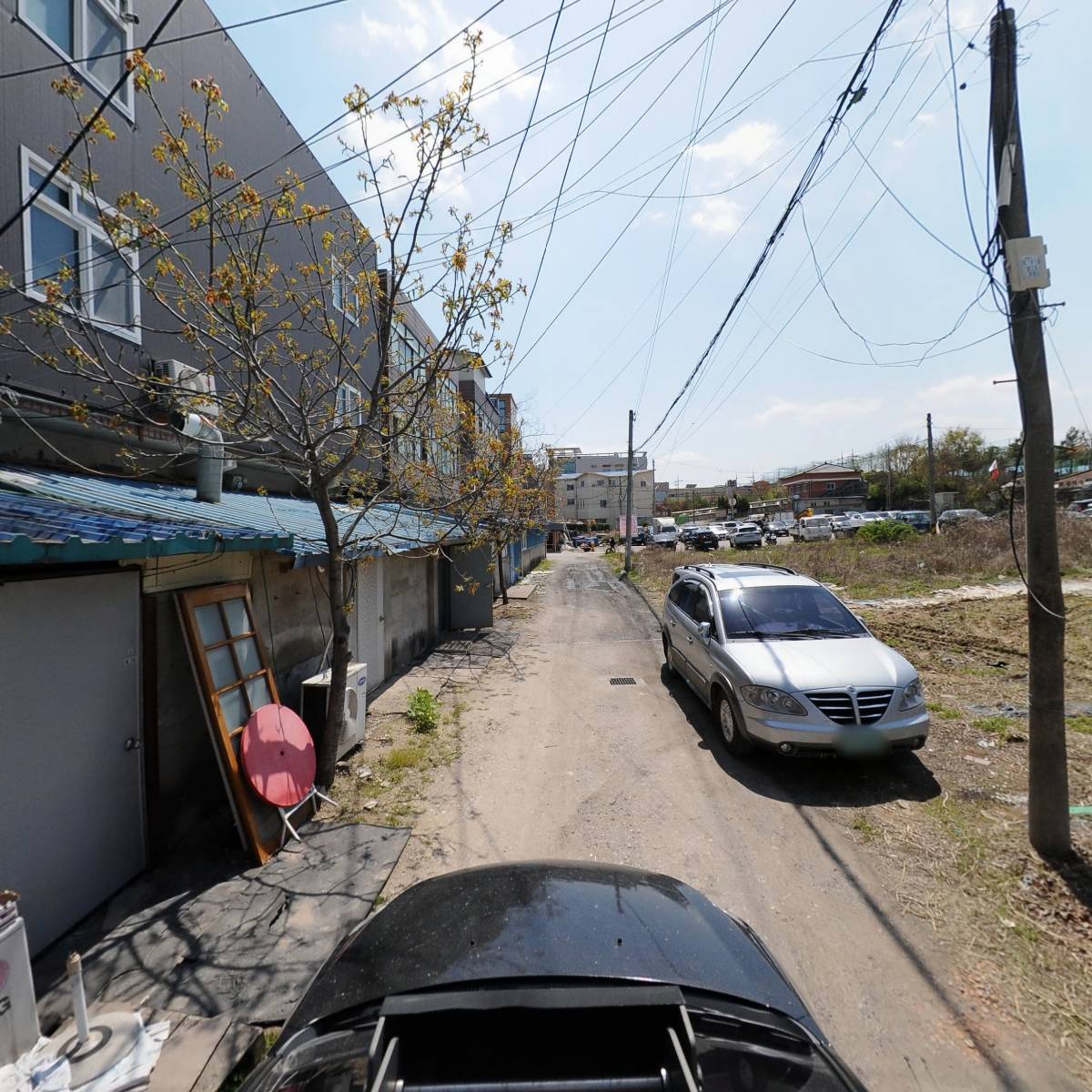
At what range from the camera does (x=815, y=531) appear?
37.9m

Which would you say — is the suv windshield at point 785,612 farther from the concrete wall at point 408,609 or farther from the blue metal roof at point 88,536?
the blue metal roof at point 88,536

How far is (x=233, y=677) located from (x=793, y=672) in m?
4.98

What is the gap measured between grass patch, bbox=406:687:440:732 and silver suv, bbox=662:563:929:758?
3.37 metres

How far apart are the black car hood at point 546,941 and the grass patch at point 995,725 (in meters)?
5.47

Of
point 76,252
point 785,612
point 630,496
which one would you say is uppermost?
point 76,252

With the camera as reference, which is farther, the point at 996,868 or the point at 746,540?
the point at 746,540

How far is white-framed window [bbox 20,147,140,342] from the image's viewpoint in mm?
5238

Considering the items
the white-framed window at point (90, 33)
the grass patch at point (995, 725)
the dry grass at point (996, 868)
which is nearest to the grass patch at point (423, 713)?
the dry grass at point (996, 868)

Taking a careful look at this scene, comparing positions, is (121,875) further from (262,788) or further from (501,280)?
(501,280)

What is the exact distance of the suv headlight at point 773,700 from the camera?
4.98m

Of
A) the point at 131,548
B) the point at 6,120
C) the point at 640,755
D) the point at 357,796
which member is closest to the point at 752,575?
the point at 640,755

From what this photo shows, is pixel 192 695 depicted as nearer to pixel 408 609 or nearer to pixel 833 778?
pixel 833 778

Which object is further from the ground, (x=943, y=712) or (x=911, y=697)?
(x=911, y=697)

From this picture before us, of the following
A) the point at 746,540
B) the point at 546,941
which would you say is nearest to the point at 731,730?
the point at 546,941
